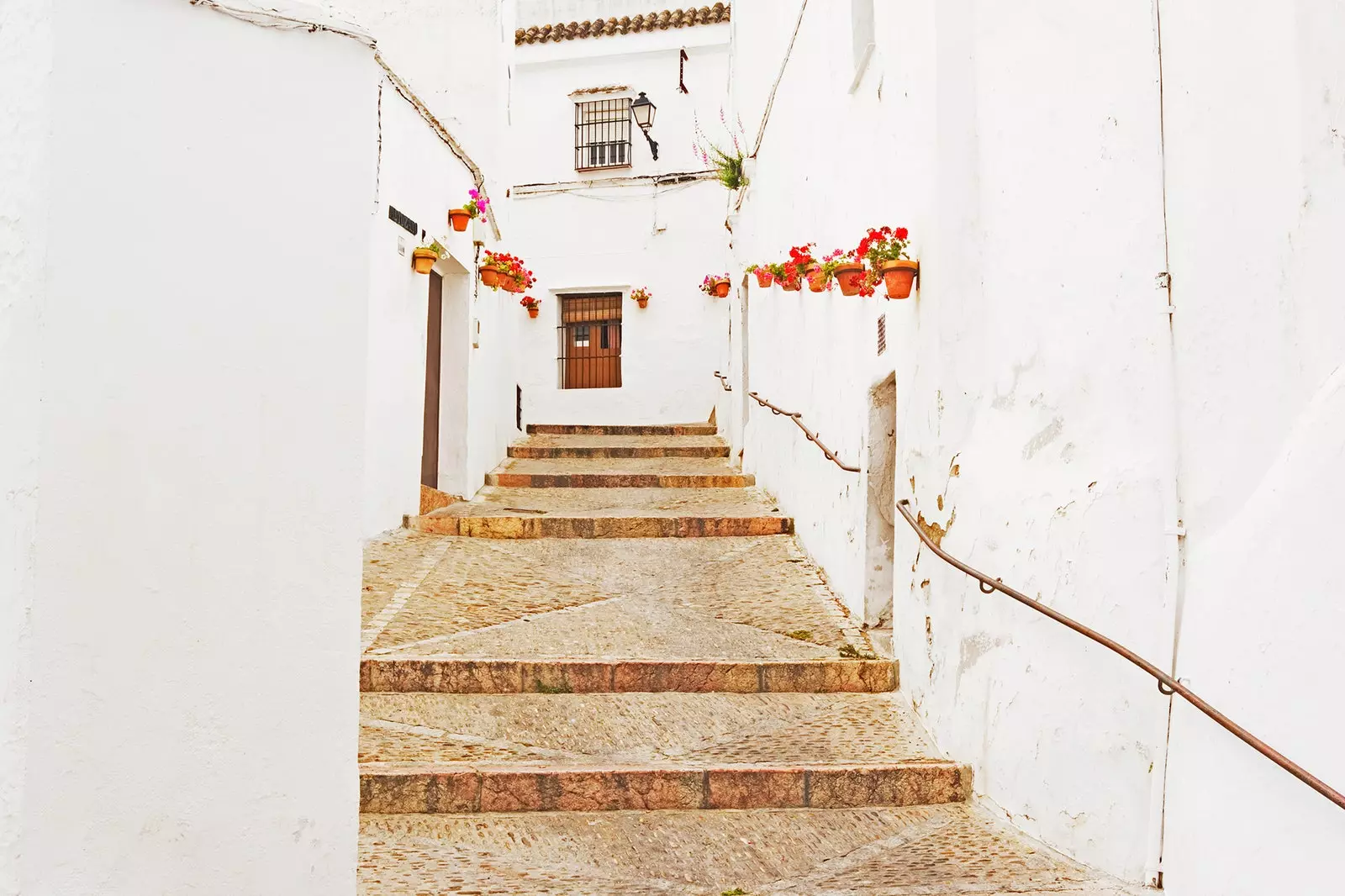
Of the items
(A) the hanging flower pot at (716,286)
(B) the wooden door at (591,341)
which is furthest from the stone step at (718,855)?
(B) the wooden door at (591,341)

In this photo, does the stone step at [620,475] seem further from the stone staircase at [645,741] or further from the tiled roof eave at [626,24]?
the tiled roof eave at [626,24]

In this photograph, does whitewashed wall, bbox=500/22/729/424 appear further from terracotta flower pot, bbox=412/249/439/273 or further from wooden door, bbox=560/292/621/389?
terracotta flower pot, bbox=412/249/439/273

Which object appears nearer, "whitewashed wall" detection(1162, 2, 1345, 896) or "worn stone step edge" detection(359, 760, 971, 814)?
"whitewashed wall" detection(1162, 2, 1345, 896)

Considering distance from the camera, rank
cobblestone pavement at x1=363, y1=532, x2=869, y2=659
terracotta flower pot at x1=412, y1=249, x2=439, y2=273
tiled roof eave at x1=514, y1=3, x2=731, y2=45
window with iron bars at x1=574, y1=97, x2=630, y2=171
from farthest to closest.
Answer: window with iron bars at x1=574, y1=97, x2=630, y2=171
tiled roof eave at x1=514, y1=3, x2=731, y2=45
terracotta flower pot at x1=412, y1=249, x2=439, y2=273
cobblestone pavement at x1=363, y1=532, x2=869, y2=659

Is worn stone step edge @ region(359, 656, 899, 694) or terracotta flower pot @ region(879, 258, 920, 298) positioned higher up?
terracotta flower pot @ region(879, 258, 920, 298)

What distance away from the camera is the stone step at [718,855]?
351 cm

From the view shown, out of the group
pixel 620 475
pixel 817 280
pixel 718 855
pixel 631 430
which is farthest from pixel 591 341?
pixel 718 855

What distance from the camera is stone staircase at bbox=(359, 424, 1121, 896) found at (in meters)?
3.71

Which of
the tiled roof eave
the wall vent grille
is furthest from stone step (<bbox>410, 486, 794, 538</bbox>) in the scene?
the tiled roof eave

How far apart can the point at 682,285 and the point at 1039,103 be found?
12.2 meters

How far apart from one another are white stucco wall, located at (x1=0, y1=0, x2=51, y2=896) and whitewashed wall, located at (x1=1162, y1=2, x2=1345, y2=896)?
2.87 m

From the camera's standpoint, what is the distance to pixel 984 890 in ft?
11.3

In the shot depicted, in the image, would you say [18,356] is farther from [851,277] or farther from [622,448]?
[622,448]

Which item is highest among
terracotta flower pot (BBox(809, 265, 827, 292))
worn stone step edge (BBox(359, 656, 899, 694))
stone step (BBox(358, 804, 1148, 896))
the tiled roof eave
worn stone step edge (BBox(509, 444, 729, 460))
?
the tiled roof eave
